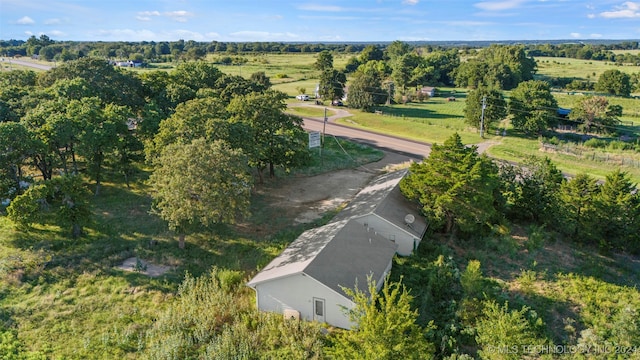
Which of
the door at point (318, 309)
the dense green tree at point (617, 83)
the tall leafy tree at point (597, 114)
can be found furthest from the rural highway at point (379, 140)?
the dense green tree at point (617, 83)

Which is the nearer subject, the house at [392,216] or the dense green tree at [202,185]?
the dense green tree at [202,185]

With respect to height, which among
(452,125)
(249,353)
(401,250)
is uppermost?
(452,125)

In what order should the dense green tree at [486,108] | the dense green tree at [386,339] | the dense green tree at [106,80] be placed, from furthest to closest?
the dense green tree at [486,108] → the dense green tree at [106,80] → the dense green tree at [386,339]

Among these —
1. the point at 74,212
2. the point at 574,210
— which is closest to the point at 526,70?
the point at 574,210

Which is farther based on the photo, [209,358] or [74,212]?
[74,212]

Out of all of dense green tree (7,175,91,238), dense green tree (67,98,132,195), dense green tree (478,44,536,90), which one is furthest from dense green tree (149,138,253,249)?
dense green tree (478,44,536,90)

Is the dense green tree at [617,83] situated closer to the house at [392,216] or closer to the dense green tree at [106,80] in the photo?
the house at [392,216]

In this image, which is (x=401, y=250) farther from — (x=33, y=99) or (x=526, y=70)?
(x=526, y=70)

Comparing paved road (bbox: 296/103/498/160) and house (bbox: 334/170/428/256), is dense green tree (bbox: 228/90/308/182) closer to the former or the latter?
house (bbox: 334/170/428/256)
